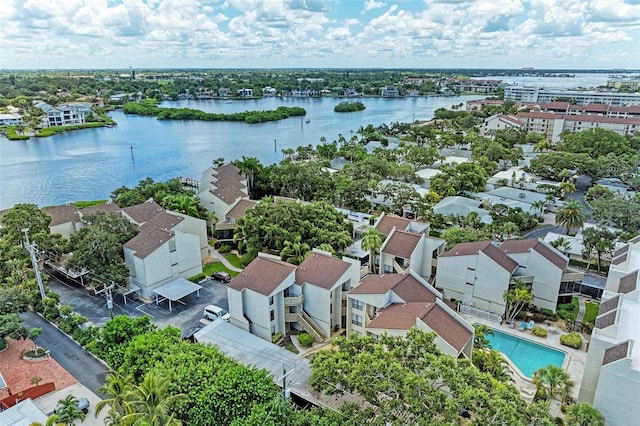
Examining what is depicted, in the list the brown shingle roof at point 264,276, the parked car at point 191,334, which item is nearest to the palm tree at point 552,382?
the brown shingle roof at point 264,276

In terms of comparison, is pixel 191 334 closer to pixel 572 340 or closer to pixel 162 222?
pixel 162 222

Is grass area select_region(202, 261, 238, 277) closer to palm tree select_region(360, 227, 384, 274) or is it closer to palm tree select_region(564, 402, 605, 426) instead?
palm tree select_region(360, 227, 384, 274)

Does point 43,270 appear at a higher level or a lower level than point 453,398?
lower

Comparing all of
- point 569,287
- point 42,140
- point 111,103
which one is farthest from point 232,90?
point 569,287

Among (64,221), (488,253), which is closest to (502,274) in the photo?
(488,253)

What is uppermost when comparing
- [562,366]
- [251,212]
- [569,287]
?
[251,212]

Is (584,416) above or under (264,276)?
under

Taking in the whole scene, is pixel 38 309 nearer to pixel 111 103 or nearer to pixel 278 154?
pixel 278 154
